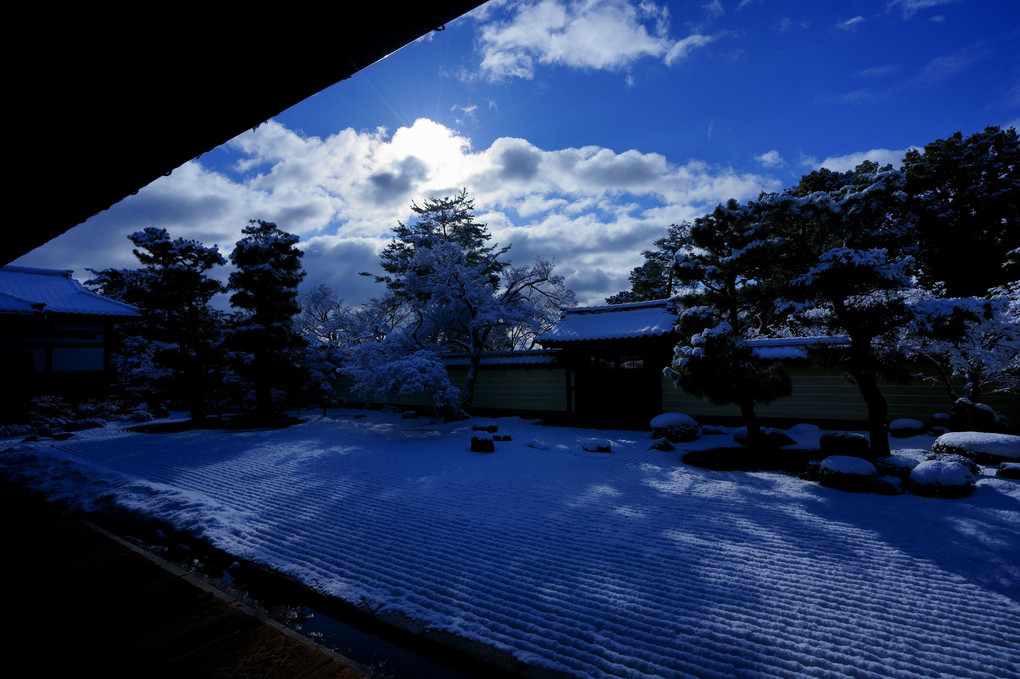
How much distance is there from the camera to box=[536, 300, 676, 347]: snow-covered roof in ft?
41.0

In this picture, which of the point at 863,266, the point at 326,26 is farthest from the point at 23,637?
the point at 863,266

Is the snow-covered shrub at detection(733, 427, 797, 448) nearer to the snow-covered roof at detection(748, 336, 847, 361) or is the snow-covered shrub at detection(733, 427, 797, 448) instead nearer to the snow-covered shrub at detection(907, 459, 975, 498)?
the snow-covered roof at detection(748, 336, 847, 361)

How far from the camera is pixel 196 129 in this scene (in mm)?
1937

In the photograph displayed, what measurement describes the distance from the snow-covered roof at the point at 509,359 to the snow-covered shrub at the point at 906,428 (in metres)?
8.87

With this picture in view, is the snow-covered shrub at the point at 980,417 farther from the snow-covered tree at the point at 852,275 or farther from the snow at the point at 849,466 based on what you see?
the snow at the point at 849,466

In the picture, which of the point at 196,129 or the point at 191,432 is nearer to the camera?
the point at 196,129

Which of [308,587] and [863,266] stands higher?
[863,266]

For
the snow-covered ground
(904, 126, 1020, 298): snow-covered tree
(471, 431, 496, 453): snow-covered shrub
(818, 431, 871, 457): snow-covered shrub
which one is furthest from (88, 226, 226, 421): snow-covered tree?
(904, 126, 1020, 298): snow-covered tree

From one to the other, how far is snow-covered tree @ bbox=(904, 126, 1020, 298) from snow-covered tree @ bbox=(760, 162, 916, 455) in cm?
1182

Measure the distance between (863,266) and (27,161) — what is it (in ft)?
30.5

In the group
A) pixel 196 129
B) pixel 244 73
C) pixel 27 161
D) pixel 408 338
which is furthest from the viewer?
pixel 408 338

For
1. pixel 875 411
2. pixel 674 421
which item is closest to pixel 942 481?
pixel 875 411

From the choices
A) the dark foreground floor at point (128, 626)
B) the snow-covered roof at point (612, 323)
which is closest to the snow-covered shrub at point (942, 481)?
the snow-covered roof at point (612, 323)

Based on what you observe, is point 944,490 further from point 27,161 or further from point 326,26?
point 27,161
